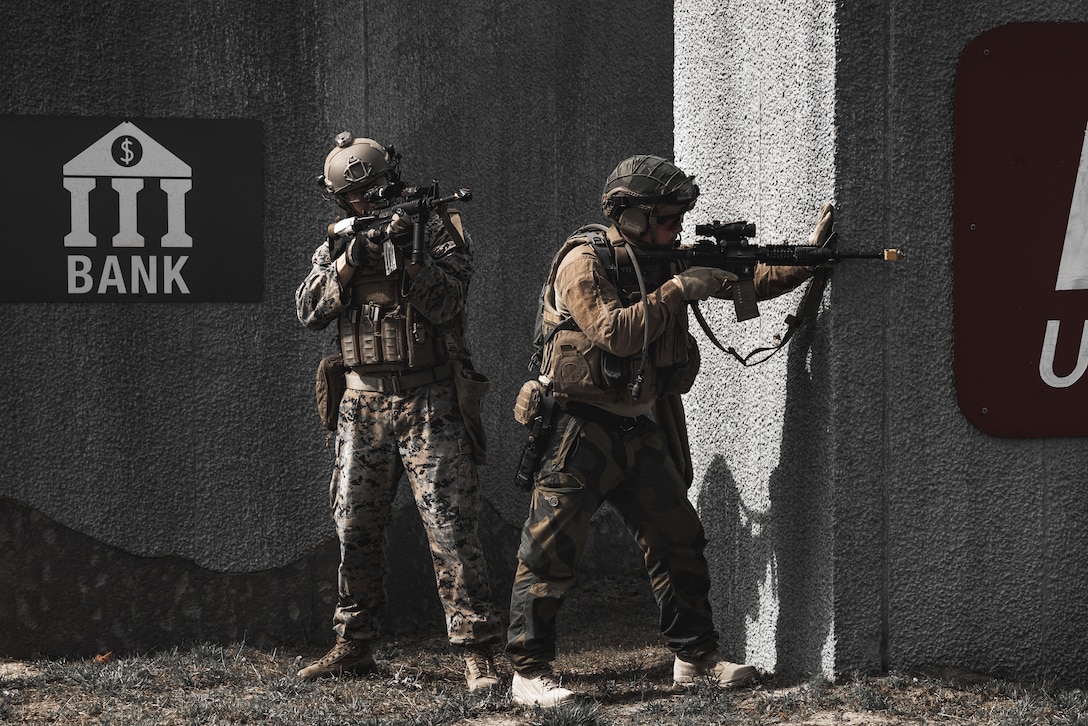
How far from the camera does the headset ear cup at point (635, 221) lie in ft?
16.1

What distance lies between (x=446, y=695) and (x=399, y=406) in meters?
1.13

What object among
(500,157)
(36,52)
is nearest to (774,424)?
(500,157)

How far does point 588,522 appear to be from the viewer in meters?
4.96

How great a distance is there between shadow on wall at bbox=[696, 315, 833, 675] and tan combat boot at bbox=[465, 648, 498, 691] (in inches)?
40.9

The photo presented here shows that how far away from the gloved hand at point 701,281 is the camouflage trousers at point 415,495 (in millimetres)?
1136

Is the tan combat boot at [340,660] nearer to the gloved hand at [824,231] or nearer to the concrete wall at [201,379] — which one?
the concrete wall at [201,379]

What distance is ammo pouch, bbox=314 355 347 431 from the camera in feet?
18.2

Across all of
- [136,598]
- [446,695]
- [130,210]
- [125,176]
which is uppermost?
[125,176]

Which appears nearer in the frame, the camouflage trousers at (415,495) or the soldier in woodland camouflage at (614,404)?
the soldier in woodland camouflage at (614,404)

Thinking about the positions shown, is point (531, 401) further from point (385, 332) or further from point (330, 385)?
point (330, 385)

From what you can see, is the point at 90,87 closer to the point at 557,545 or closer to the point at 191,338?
the point at 191,338

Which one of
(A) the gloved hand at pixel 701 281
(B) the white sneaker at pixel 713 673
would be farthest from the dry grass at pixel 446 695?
(A) the gloved hand at pixel 701 281

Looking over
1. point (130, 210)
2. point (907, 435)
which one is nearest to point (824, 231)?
point (907, 435)

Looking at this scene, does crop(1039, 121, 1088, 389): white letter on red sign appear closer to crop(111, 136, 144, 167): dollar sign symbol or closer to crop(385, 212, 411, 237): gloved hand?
crop(385, 212, 411, 237): gloved hand
